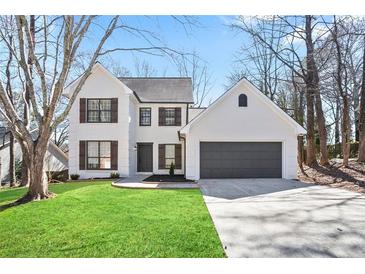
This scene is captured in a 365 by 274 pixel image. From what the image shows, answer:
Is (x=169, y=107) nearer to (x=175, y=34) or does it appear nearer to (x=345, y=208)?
(x=175, y=34)

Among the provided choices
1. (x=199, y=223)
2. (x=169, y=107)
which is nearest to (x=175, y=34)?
(x=199, y=223)

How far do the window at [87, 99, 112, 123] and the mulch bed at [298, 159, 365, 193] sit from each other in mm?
10426

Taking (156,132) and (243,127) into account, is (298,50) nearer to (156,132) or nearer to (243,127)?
(243,127)

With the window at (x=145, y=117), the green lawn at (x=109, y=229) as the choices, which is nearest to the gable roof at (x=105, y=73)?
the window at (x=145, y=117)

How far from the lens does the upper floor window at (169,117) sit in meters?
18.2

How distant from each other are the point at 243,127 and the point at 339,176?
489 cm

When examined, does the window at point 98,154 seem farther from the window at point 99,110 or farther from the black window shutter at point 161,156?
the black window shutter at point 161,156

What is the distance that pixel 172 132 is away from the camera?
18.1 metres

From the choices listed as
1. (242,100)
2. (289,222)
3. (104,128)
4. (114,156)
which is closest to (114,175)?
(114,156)

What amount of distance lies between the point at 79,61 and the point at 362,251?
972 centimetres

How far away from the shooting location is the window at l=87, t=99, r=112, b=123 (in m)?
16.2

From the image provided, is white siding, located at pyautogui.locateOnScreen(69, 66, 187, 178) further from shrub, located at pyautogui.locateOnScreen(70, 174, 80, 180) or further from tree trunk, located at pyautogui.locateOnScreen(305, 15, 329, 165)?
tree trunk, located at pyautogui.locateOnScreen(305, 15, 329, 165)

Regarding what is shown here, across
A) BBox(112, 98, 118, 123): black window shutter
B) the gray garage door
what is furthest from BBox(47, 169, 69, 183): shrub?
the gray garage door

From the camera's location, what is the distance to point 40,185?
350 inches
